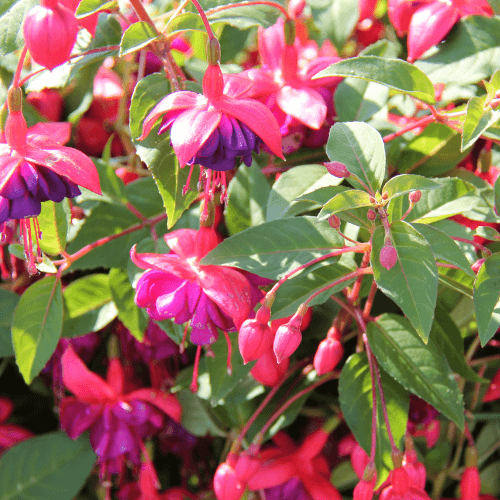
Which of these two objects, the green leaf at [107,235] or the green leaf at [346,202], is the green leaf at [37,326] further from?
the green leaf at [346,202]

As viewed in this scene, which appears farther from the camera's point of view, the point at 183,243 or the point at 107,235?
the point at 107,235

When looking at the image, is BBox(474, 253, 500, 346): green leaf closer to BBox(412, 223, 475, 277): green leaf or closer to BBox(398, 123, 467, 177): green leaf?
BBox(412, 223, 475, 277): green leaf

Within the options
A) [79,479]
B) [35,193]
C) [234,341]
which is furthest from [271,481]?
[35,193]

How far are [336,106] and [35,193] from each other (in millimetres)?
378

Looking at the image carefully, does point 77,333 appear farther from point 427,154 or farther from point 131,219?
point 427,154

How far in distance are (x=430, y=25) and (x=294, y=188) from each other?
29cm

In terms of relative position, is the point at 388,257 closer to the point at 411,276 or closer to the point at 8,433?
the point at 411,276

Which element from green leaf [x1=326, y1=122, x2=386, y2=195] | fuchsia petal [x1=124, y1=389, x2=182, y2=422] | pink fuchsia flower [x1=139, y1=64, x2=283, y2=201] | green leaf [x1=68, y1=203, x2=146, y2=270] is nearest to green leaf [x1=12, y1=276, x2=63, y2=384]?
green leaf [x1=68, y1=203, x2=146, y2=270]

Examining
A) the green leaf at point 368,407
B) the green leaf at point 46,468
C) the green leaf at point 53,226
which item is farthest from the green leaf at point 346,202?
the green leaf at point 46,468

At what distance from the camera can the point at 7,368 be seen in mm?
959

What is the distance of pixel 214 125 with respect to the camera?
44cm

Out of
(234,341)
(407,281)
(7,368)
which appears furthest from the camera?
(7,368)

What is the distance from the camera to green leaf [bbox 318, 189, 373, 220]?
0.44 m

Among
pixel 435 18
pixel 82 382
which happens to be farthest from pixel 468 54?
pixel 82 382
